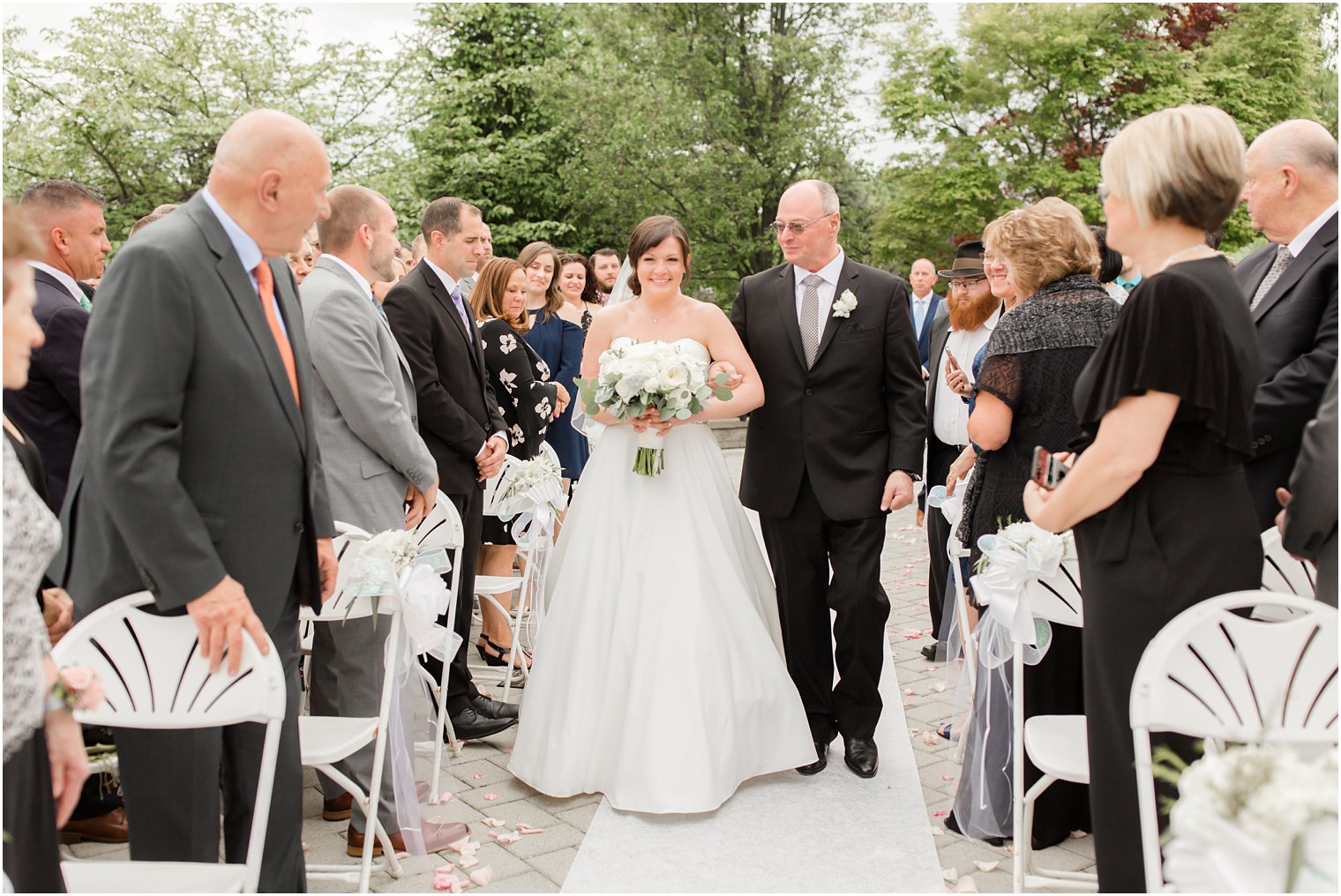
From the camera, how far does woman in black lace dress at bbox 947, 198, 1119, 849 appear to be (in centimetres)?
388

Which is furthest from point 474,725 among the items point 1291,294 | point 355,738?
point 1291,294

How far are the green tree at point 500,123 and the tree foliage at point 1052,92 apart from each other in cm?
771

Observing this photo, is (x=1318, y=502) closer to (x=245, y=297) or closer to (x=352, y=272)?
(x=245, y=297)

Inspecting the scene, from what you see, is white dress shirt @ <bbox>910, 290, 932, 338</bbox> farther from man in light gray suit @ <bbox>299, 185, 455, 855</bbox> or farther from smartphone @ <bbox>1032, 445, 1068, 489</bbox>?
smartphone @ <bbox>1032, 445, 1068, 489</bbox>

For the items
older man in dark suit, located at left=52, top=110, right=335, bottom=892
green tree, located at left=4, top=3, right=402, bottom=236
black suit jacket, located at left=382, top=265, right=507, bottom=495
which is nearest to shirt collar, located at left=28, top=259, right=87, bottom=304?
black suit jacket, located at left=382, top=265, right=507, bottom=495

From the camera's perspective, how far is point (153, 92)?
67.3 ft

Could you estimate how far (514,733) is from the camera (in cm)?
539

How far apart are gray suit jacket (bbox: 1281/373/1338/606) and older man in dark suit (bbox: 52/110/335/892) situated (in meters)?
2.63

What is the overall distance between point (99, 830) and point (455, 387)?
7.67ft

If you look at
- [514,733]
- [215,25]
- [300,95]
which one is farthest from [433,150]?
[514,733]

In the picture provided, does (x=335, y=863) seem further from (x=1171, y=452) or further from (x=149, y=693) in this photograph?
(x=1171, y=452)

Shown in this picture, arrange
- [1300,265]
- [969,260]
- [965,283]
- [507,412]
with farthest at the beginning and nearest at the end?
[507,412]
[969,260]
[965,283]
[1300,265]

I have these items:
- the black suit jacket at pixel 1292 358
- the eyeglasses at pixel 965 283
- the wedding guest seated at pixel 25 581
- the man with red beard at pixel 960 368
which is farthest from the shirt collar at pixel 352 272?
the eyeglasses at pixel 965 283

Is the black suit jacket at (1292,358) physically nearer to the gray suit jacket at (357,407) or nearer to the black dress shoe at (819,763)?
the black dress shoe at (819,763)
